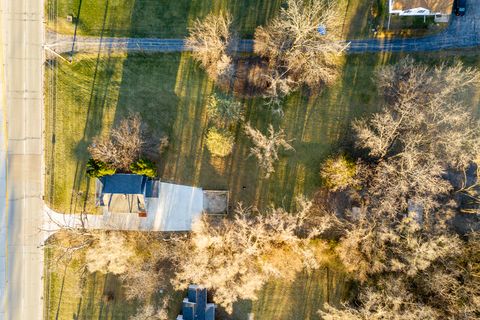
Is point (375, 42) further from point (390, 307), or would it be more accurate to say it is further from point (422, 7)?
point (390, 307)

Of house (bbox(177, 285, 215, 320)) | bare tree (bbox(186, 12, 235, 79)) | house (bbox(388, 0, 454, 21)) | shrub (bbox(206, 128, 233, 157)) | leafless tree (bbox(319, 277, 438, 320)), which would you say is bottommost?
house (bbox(177, 285, 215, 320))

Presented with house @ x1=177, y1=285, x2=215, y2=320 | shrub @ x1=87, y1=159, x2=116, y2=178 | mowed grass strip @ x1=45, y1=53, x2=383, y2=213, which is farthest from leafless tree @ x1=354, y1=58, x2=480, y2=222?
shrub @ x1=87, y1=159, x2=116, y2=178

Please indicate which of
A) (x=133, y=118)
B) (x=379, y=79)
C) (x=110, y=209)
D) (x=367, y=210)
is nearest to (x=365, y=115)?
(x=379, y=79)

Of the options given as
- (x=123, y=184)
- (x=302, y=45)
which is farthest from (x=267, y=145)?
(x=123, y=184)

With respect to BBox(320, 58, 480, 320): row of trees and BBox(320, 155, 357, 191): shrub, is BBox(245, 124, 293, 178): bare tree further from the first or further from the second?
BBox(320, 58, 480, 320): row of trees

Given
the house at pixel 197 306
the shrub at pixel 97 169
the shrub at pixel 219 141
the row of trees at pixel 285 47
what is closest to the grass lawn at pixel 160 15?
the row of trees at pixel 285 47

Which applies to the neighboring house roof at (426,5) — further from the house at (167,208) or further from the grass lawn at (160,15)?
the house at (167,208)
